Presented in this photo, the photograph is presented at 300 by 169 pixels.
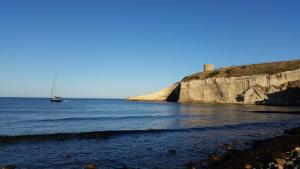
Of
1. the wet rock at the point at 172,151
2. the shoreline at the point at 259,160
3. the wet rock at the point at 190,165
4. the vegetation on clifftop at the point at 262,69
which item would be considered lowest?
the wet rock at the point at 190,165

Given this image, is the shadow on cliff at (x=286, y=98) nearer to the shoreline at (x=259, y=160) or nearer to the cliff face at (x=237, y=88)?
the cliff face at (x=237, y=88)

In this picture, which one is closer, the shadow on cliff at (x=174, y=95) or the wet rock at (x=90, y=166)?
the wet rock at (x=90, y=166)

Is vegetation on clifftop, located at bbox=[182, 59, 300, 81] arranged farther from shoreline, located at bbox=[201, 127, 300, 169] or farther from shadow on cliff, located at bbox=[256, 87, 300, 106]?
shoreline, located at bbox=[201, 127, 300, 169]

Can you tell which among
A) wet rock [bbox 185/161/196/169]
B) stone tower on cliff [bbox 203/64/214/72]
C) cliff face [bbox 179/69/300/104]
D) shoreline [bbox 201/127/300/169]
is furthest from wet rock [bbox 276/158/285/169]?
stone tower on cliff [bbox 203/64/214/72]

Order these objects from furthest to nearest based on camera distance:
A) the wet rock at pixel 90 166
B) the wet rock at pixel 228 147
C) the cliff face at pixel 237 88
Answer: the cliff face at pixel 237 88 → the wet rock at pixel 228 147 → the wet rock at pixel 90 166

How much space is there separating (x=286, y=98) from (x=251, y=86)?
9561 millimetres

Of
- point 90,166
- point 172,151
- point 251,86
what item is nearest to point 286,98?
point 251,86

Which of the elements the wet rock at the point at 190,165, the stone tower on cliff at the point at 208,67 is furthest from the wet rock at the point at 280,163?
the stone tower on cliff at the point at 208,67

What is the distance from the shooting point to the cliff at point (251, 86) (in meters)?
70.0

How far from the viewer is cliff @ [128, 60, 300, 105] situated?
70000mm

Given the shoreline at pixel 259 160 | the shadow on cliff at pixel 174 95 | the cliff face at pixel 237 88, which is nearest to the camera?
the shoreline at pixel 259 160

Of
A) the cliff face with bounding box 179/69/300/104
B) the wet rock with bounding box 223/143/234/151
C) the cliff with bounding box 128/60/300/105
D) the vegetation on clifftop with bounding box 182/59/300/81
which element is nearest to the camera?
the wet rock with bounding box 223/143/234/151

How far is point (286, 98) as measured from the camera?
67.8m

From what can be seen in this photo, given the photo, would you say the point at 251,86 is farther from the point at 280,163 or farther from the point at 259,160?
the point at 280,163
